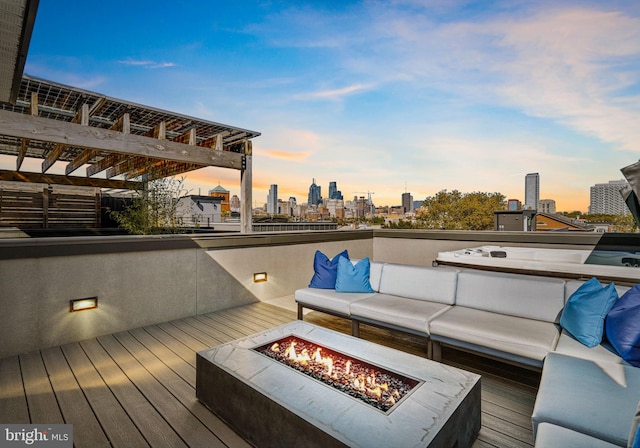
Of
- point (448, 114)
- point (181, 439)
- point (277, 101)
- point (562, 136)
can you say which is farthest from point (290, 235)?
point (562, 136)

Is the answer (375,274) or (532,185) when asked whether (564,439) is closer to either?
(375,274)

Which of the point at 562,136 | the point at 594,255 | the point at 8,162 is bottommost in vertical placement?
the point at 594,255

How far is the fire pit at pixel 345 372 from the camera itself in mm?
1537

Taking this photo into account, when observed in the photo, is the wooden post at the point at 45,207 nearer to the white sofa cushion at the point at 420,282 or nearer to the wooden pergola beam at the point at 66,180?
the wooden pergola beam at the point at 66,180

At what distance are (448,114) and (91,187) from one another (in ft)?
27.0

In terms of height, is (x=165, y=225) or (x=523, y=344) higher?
(x=165, y=225)

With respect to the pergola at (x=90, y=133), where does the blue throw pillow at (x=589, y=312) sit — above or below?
below

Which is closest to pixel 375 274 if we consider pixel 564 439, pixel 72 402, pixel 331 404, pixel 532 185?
pixel 331 404

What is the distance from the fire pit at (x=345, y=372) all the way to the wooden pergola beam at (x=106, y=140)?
350cm

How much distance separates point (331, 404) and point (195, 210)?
649 cm

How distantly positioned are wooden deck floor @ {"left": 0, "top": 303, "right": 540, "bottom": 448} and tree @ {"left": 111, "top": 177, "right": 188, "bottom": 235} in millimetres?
1679

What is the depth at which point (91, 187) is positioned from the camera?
6.04m

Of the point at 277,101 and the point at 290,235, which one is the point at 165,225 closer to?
the point at 290,235

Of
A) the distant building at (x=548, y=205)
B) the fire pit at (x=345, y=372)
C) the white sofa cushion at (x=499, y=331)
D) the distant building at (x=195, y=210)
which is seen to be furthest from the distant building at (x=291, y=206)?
the fire pit at (x=345, y=372)
